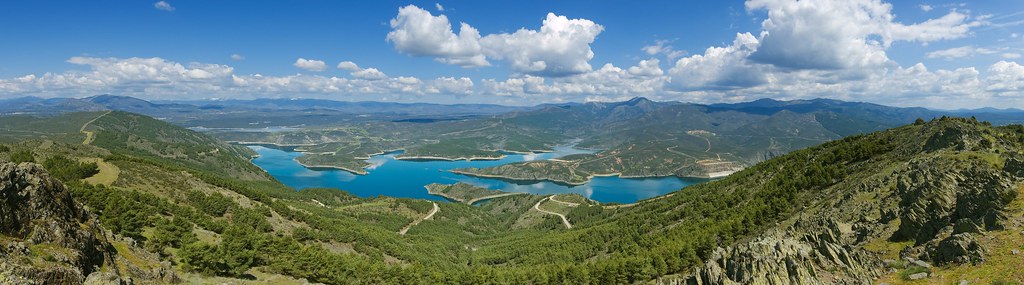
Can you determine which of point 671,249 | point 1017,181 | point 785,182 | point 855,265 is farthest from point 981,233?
point 785,182

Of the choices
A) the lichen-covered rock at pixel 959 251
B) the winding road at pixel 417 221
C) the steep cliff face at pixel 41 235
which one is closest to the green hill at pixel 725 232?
the lichen-covered rock at pixel 959 251

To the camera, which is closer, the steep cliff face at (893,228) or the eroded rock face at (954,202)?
the steep cliff face at (893,228)

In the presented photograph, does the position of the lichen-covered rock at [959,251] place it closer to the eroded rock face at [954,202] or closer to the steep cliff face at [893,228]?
the steep cliff face at [893,228]

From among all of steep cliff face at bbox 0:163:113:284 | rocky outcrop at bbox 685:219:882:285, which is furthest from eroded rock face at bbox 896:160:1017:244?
steep cliff face at bbox 0:163:113:284

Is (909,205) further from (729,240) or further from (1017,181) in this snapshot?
(729,240)

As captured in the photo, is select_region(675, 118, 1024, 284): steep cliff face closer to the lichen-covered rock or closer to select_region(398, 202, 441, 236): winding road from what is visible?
the lichen-covered rock
